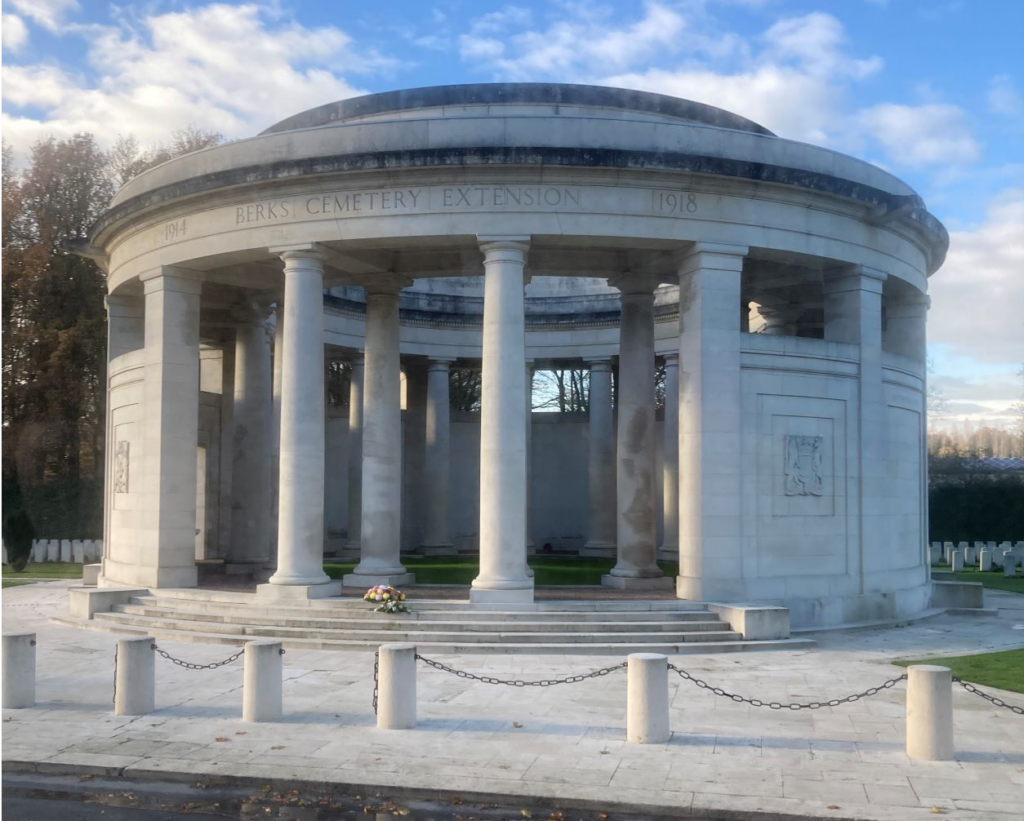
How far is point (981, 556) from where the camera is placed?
49844 millimetres

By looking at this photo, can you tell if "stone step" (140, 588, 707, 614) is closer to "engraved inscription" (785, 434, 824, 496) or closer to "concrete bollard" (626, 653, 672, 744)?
"engraved inscription" (785, 434, 824, 496)

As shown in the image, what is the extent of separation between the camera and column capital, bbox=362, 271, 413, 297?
98.2ft

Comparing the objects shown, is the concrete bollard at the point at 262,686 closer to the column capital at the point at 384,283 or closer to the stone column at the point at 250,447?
the column capital at the point at 384,283

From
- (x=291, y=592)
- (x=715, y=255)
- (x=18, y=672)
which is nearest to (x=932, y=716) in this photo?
(x=715, y=255)

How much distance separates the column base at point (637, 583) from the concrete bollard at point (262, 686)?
15.0 m

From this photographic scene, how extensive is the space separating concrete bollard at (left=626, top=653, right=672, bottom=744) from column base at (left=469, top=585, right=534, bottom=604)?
9.13 meters

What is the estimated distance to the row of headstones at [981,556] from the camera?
48.9 metres

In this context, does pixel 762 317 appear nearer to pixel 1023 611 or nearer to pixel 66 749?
pixel 1023 611

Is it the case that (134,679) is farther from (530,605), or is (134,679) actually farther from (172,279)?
→ (172,279)

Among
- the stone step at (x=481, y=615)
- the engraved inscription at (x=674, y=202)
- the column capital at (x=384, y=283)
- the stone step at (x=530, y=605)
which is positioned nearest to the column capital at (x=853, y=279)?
the engraved inscription at (x=674, y=202)

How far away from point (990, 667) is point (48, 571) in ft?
132

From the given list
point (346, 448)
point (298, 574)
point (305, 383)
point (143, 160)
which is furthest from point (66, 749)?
point (143, 160)

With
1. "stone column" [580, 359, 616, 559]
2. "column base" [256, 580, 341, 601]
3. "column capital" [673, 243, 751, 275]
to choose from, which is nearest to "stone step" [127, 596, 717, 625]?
"column base" [256, 580, 341, 601]

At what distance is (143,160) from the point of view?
58.1m
